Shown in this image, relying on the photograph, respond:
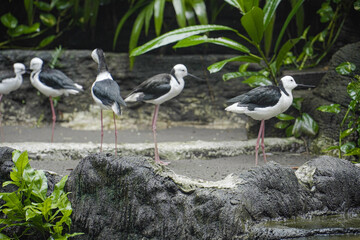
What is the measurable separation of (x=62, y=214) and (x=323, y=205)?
6.18 ft

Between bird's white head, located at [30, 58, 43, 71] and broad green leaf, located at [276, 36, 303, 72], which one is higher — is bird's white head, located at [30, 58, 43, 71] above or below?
below

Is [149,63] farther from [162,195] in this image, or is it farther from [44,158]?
[162,195]

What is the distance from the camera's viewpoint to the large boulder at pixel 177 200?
303 cm

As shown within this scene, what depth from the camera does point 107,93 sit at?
4199mm

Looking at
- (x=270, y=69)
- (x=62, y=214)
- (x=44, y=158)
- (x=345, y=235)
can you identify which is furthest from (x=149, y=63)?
(x=345, y=235)

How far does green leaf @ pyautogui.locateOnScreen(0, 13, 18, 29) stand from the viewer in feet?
21.4

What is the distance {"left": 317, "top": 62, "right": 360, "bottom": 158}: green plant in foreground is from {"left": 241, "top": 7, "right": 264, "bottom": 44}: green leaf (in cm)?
86

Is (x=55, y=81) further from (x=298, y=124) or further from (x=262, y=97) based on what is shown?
(x=298, y=124)

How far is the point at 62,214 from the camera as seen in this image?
339 centimetres

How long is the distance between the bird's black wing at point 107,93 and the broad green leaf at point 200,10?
6.76 ft

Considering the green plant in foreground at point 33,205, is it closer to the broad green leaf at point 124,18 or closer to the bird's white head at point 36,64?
the bird's white head at point 36,64

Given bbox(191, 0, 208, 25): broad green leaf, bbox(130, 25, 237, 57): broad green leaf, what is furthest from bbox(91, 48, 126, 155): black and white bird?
bbox(191, 0, 208, 25): broad green leaf

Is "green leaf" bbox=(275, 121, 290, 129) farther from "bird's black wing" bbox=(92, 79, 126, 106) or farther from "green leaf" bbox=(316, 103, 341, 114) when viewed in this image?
"bird's black wing" bbox=(92, 79, 126, 106)

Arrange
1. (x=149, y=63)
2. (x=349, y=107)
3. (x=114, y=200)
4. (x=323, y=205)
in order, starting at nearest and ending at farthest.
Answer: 1. (x=114, y=200)
2. (x=323, y=205)
3. (x=349, y=107)
4. (x=149, y=63)
